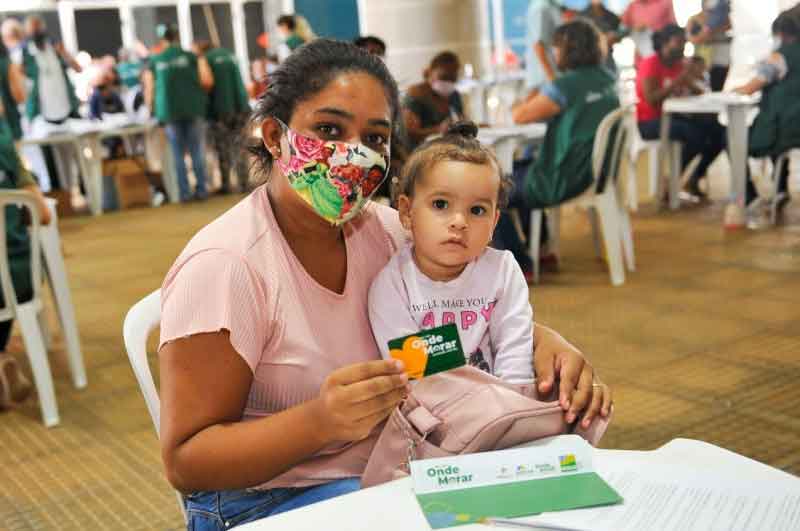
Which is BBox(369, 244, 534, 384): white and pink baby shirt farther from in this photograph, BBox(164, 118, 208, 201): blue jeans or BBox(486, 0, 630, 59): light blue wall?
BBox(486, 0, 630, 59): light blue wall

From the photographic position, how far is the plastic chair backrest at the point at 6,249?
363cm

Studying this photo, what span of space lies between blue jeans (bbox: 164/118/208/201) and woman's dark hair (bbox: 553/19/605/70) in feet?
17.5

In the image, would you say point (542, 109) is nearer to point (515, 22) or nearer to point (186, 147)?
point (186, 147)

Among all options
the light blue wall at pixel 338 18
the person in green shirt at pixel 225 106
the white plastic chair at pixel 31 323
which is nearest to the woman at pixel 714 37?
the person in green shirt at pixel 225 106

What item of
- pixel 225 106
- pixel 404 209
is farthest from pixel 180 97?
pixel 404 209

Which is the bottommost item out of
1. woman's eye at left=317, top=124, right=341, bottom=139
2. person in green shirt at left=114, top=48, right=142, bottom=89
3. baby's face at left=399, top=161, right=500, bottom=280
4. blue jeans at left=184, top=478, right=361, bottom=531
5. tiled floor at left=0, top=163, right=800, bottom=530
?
tiled floor at left=0, top=163, right=800, bottom=530

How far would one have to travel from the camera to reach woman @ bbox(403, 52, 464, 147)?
5465 mm

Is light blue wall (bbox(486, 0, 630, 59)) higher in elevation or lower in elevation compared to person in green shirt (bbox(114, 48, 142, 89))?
higher

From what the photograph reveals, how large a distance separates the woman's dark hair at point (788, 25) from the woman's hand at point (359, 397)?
5931 millimetres

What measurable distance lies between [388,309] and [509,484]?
0.48 metres

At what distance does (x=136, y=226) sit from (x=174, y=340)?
7.56 meters

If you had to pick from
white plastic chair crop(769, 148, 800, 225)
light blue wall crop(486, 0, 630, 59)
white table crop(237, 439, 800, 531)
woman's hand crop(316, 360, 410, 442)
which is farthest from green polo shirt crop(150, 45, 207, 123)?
white table crop(237, 439, 800, 531)

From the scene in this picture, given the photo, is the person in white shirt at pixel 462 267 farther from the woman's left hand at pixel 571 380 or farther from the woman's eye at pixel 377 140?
the woman's eye at pixel 377 140

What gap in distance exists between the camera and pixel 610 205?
5.35m
